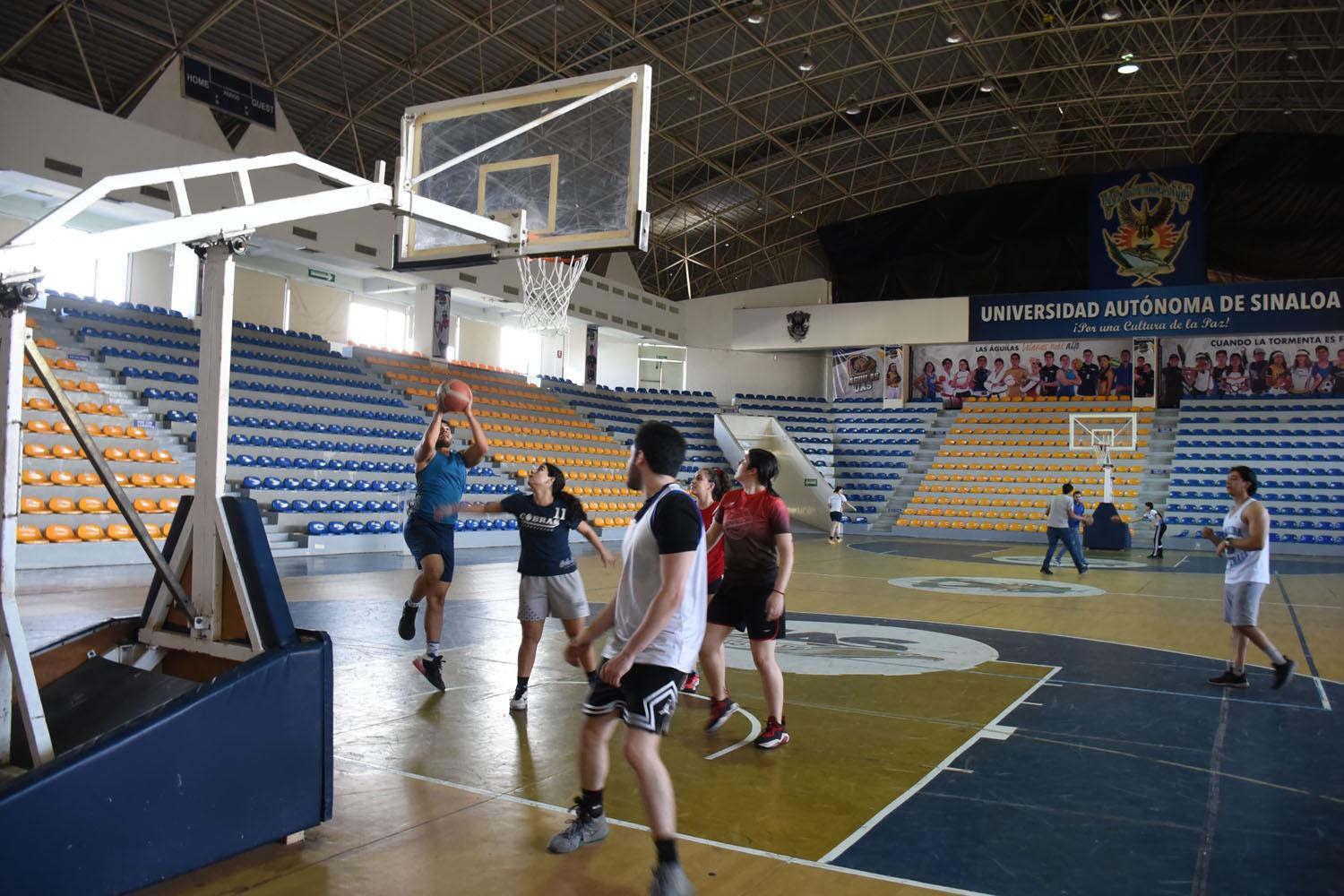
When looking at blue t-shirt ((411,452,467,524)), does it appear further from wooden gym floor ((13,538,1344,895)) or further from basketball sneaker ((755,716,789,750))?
basketball sneaker ((755,716,789,750))

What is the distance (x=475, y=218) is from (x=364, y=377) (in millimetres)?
18522

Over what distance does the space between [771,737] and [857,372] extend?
31706 mm

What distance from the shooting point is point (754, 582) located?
19.5 ft

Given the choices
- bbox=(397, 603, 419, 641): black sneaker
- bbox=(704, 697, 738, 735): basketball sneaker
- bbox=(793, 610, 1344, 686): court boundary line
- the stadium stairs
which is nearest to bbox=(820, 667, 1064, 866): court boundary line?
bbox=(704, 697, 738, 735): basketball sneaker

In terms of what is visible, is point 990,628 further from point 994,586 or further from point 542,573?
point 542,573

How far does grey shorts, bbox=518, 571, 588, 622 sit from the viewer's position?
20.4 feet

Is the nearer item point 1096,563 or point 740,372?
point 1096,563

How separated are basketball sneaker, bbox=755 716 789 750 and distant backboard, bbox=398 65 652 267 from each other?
412 cm

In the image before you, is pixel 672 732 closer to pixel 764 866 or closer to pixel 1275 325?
pixel 764 866

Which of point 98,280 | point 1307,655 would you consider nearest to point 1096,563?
point 1307,655

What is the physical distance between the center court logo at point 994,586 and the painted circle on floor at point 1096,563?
3.54 meters

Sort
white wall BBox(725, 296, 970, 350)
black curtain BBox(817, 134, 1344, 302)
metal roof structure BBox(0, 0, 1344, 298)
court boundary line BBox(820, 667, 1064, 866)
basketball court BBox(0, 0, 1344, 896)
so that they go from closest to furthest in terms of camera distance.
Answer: basketball court BBox(0, 0, 1344, 896) → court boundary line BBox(820, 667, 1064, 866) → metal roof structure BBox(0, 0, 1344, 298) → black curtain BBox(817, 134, 1344, 302) → white wall BBox(725, 296, 970, 350)

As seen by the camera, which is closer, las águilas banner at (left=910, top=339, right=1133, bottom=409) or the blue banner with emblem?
the blue banner with emblem

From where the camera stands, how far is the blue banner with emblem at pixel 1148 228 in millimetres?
30641
